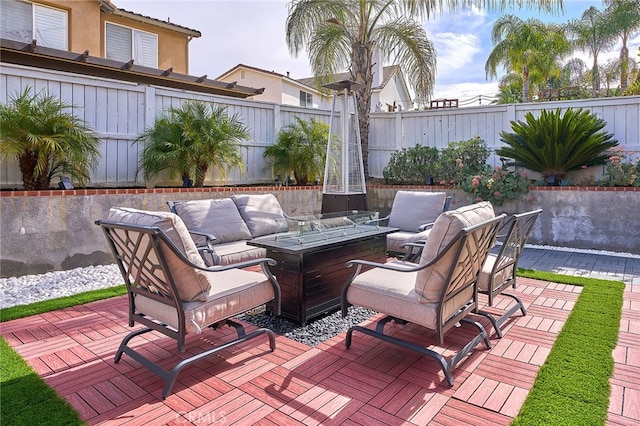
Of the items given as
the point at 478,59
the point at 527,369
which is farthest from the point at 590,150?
the point at 478,59

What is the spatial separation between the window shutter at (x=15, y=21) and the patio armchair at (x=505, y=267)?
455 inches

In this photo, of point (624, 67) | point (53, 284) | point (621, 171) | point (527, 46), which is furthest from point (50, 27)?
point (624, 67)

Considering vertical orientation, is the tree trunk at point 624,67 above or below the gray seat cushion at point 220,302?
above

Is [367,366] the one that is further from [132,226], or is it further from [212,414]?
[132,226]

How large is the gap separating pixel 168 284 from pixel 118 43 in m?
11.5

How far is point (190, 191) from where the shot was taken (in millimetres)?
6980

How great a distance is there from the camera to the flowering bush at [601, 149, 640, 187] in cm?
707

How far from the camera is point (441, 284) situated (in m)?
2.73

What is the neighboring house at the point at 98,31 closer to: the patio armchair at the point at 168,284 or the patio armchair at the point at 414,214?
the patio armchair at the point at 414,214

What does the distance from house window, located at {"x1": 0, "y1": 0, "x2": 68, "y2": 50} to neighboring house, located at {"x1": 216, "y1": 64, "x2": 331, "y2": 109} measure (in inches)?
404

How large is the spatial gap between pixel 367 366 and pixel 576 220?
21.0ft

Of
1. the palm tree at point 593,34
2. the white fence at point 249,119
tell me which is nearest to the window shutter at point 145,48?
the white fence at point 249,119

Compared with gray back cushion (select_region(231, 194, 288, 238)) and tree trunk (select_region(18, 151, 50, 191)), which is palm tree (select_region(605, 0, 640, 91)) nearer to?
gray back cushion (select_region(231, 194, 288, 238))

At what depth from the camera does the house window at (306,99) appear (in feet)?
72.0
